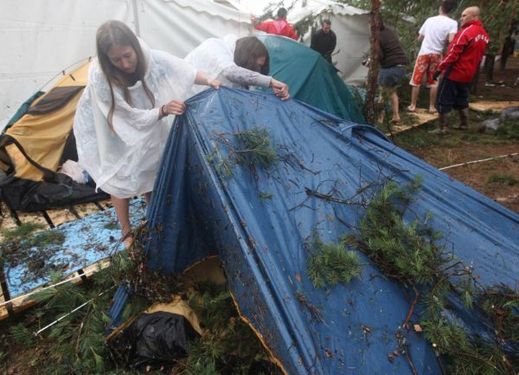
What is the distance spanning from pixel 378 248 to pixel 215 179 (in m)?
0.74

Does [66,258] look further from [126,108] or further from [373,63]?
[373,63]

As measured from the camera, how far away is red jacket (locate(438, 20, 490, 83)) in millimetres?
4098

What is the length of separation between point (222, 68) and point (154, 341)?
5.37ft

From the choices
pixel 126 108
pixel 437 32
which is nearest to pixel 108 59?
pixel 126 108

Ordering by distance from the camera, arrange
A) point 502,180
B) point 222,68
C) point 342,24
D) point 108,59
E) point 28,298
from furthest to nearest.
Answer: point 342,24
point 502,180
point 222,68
point 28,298
point 108,59

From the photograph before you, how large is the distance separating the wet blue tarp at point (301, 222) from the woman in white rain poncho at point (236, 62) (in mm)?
345

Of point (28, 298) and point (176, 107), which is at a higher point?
point (176, 107)

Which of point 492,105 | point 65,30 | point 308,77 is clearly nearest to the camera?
point 308,77

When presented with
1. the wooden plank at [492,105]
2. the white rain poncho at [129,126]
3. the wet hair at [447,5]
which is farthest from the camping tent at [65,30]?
the wooden plank at [492,105]

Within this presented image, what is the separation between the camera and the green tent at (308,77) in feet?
13.3

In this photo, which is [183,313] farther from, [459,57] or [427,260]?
[459,57]

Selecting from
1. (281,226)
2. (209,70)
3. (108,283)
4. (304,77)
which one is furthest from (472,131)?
(108,283)

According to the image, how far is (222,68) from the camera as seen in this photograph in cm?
241

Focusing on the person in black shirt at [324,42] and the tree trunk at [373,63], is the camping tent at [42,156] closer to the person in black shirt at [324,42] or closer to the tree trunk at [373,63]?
the tree trunk at [373,63]
